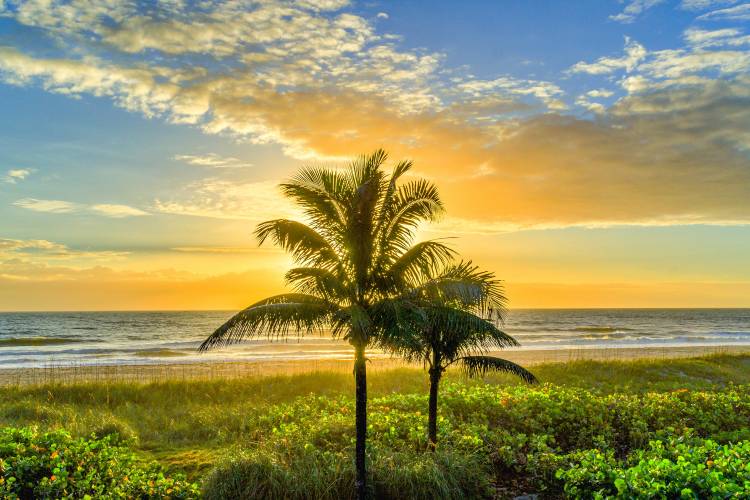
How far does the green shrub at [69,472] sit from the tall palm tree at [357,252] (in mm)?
3041

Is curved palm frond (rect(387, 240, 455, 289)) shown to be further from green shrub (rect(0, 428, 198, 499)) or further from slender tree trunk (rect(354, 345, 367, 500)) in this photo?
green shrub (rect(0, 428, 198, 499))

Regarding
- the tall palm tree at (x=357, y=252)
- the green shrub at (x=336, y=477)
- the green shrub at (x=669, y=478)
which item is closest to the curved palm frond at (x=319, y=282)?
the tall palm tree at (x=357, y=252)

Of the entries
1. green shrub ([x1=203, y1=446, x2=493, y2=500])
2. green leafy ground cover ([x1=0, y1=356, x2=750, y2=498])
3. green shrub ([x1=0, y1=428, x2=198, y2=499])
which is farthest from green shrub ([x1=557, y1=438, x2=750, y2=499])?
green shrub ([x1=0, y1=428, x2=198, y2=499])

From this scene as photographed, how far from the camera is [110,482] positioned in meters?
10.4

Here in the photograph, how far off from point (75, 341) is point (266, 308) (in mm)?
65181

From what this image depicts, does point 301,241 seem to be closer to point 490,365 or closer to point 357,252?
point 357,252

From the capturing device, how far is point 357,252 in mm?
10727

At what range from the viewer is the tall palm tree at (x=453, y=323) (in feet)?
34.2

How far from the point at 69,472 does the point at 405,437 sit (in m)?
7.68

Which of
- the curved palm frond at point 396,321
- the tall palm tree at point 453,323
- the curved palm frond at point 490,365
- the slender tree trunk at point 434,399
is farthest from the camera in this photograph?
the slender tree trunk at point 434,399

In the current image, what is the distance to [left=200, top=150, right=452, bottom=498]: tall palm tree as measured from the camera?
10.2 metres

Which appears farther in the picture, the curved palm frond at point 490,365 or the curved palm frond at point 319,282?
the curved palm frond at point 490,365

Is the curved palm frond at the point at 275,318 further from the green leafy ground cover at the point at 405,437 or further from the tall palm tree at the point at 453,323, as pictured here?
the green leafy ground cover at the point at 405,437

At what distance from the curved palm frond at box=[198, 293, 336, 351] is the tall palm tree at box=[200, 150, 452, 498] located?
0.8 inches
